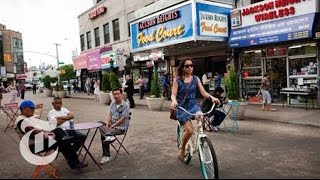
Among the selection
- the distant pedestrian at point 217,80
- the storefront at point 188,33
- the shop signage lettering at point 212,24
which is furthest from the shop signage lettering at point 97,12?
the shop signage lettering at point 212,24

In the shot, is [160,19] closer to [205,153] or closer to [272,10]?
[272,10]

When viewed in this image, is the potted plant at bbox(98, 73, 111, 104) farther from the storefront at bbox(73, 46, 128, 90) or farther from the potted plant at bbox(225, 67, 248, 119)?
the potted plant at bbox(225, 67, 248, 119)

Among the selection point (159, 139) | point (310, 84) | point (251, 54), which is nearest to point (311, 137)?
point (159, 139)

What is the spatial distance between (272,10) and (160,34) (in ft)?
19.6

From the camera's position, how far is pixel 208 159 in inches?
207

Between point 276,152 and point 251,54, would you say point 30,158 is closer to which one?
point 276,152

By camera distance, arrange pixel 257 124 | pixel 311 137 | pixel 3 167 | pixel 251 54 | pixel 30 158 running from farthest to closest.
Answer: pixel 251 54 < pixel 257 124 < pixel 311 137 < pixel 3 167 < pixel 30 158

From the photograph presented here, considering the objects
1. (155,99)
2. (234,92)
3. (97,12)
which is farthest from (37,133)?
(97,12)

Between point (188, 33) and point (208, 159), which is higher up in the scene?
point (188, 33)

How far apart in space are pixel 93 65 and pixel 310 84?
842 inches

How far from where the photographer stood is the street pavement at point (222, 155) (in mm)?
5984

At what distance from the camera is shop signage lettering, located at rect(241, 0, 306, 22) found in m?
14.5

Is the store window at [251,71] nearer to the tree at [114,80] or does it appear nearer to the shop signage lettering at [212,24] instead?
the shop signage lettering at [212,24]

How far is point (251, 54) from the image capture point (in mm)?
17391
